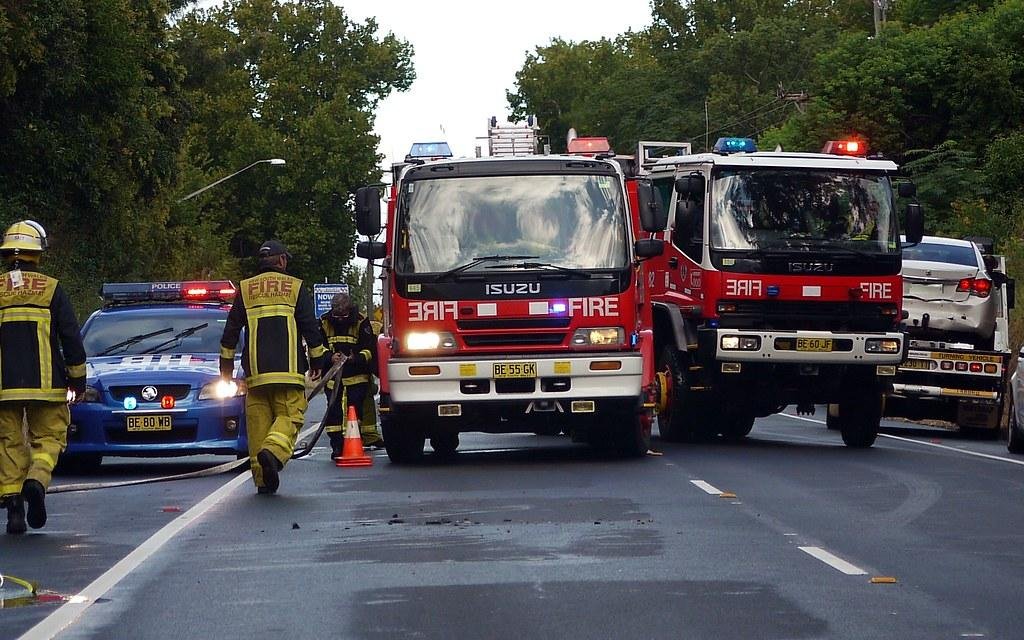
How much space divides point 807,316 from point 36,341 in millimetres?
9604

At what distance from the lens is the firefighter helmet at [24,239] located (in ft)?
42.5

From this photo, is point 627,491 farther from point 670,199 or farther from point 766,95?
point 766,95

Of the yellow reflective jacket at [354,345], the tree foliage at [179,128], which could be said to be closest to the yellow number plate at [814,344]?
the yellow reflective jacket at [354,345]

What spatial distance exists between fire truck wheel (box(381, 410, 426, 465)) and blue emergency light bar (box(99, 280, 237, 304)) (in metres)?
2.72

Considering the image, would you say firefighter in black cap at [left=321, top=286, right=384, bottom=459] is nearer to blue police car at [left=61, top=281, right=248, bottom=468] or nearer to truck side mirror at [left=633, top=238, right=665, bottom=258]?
blue police car at [left=61, top=281, right=248, bottom=468]

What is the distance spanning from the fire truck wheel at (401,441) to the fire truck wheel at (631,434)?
1.88 metres

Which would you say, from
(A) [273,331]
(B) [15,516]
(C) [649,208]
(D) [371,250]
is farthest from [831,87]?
(B) [15,516]

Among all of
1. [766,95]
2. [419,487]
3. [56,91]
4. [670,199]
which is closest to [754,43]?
[766,95]

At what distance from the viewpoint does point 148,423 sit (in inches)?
682

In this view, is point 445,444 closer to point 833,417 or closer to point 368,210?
point 368,210

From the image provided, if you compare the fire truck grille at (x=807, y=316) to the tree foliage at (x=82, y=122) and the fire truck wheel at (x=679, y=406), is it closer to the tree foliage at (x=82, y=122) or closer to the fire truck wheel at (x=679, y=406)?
the fire truck wheel at (x=679, y=406)

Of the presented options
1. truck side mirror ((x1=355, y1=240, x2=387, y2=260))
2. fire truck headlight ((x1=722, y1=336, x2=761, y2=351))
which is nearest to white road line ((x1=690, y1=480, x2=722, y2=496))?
truck side mirror ((x1=355, y1=240, x2=387, y2=260))

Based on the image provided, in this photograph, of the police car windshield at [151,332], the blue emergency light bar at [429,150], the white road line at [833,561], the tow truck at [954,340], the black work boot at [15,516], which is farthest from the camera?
the tow truck at [954,340]

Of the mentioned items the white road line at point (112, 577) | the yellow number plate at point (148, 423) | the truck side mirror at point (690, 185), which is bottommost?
the white road line at point (112, 577)
